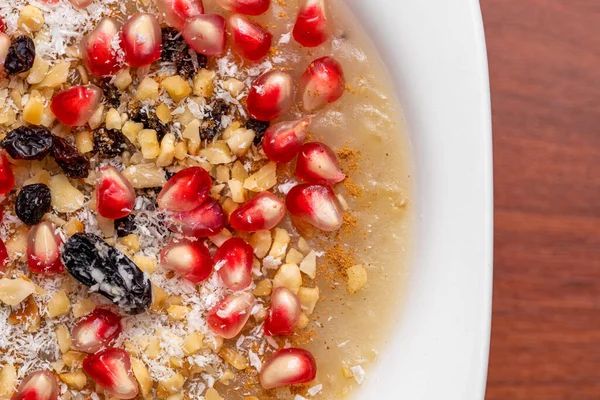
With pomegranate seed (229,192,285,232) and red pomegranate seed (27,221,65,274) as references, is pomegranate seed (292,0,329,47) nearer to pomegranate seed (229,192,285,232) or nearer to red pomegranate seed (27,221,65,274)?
pomegranate seed (229,192,285,232)

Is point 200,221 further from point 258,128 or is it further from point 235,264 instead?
point 258,128

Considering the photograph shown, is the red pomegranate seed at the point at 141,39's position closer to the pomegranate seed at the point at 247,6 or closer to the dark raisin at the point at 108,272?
the pomegranate seed at the point at 247,6

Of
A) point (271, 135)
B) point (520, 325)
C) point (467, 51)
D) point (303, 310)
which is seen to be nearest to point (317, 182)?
point (271, 135)

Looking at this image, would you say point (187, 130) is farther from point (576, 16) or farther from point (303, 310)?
point (576, 16)

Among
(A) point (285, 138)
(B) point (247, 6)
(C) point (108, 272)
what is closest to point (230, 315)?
(C) point (108, 272)

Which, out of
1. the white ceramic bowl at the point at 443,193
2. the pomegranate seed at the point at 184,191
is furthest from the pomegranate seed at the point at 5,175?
the white ceramic bowl at the point at 443,193
